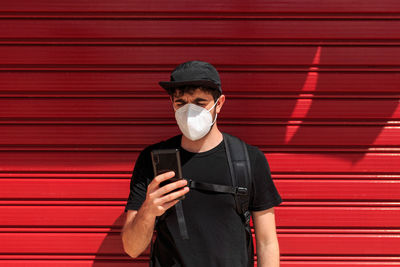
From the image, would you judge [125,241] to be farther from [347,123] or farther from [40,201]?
[347,123]

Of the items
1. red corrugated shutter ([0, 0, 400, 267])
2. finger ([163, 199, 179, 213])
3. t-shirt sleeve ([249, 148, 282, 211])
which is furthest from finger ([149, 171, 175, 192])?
red corrugated shutter ([0, 0, 400, 267])

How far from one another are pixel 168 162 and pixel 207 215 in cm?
47

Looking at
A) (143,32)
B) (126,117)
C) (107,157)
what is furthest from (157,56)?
(107,157)

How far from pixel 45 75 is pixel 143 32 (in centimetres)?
106

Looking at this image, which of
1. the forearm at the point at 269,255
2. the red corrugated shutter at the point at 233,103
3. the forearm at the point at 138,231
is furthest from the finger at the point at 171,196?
the red corrugated shutter at the point at 233,103

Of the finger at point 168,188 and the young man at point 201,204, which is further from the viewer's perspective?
the young man at point 201,204

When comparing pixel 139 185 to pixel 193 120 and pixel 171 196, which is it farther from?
pixel 193 120

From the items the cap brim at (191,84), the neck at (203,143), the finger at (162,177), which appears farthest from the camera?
the neck at (203,143)

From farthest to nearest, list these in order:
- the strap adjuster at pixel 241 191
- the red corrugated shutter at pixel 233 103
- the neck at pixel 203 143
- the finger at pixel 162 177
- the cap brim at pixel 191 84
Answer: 1. the red corrugated shutter at pixel 233 103
2. the neck at pixel 203 143
3. the strap adjuster at pixel 241 191
4. the cap brim at pixel 191 84
5. the finger at pixel 162 177

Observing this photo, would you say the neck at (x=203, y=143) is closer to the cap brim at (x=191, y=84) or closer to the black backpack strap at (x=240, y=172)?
the black backpack strap at (x=240, y=172)

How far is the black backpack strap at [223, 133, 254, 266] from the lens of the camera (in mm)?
2066

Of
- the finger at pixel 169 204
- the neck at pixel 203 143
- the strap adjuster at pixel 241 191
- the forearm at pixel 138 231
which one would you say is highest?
the neck at pixel 203 143

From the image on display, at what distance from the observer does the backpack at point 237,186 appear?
6.58 feet

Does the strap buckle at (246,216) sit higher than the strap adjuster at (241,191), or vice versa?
the strap adjuster at (241,191)
